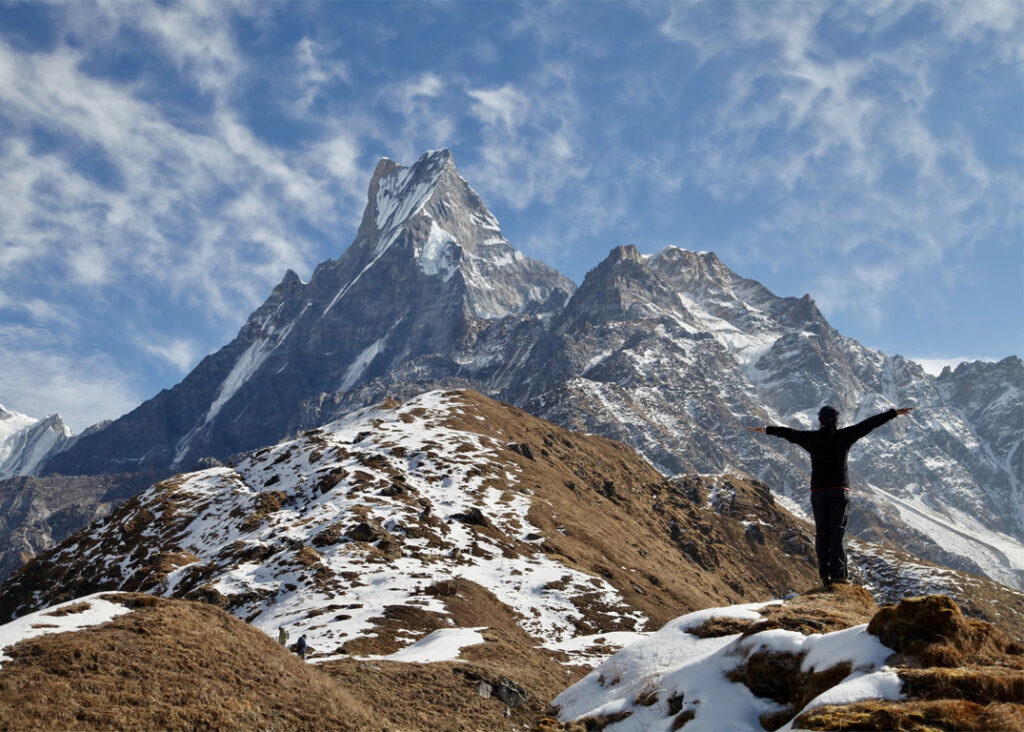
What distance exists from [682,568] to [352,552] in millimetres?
55801

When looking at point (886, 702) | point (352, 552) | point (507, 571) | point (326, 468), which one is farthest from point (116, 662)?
point (326, 468)

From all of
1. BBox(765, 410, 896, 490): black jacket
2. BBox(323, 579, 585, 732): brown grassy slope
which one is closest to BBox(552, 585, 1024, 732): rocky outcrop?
BBox(765, 410, 896, 490): black jacket

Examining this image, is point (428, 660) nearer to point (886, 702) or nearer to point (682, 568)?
point (886, 702)

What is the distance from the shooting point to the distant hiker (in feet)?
50.6

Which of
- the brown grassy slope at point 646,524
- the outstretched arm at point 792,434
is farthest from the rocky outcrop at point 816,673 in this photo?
the brown grassy slope at point 646,524

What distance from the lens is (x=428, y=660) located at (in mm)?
26625

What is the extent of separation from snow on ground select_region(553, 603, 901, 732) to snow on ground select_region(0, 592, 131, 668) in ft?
38.7

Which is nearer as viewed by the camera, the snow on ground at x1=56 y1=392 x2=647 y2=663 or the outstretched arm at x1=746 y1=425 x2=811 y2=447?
the outstretched arm at x1=746 y1=425 x2=811 y2=447

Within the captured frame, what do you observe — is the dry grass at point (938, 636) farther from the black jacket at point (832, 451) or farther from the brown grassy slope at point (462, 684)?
the brown grassy slope at point (462, 684)

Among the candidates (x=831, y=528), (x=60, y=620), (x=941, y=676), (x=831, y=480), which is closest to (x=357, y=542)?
(x=60, y=620)

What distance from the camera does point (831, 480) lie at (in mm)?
15484

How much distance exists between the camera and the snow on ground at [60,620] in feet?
52.3

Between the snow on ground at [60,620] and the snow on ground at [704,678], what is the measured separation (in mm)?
11788

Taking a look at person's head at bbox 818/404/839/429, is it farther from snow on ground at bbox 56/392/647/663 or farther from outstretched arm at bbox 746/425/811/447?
snow on ground at bbox 56/392/647/663
